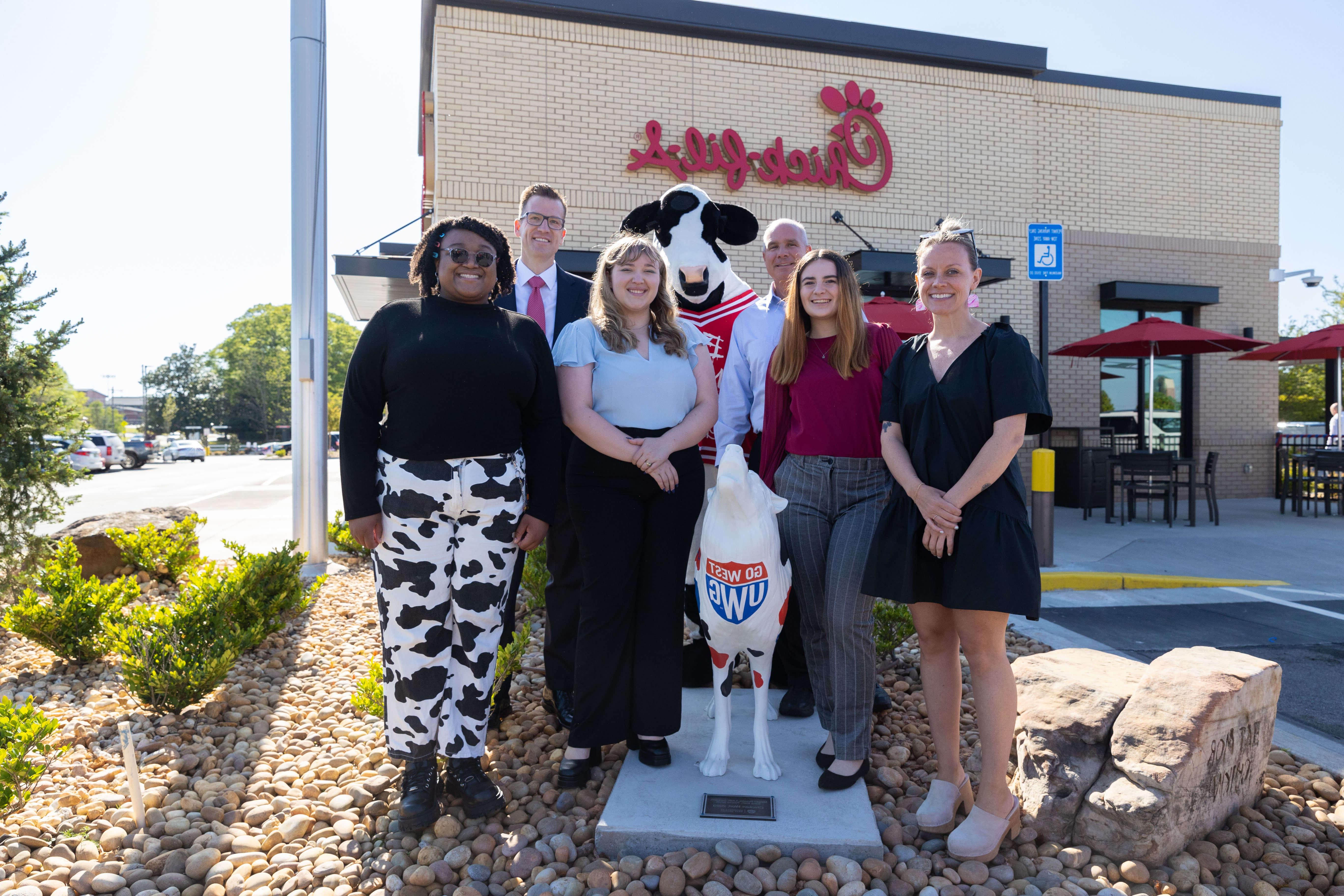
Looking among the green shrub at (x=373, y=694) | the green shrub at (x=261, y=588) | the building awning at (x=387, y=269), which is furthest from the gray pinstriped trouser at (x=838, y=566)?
the building awning at (x=387, y=269)

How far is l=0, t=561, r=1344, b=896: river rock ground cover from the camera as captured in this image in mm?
2273

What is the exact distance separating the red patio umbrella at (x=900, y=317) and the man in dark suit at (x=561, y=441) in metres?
4.88

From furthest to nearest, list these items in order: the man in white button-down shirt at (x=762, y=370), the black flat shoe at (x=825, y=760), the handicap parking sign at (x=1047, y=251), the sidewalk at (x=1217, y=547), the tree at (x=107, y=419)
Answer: the tree at (x=107, y=419)
the sidewalk at (x=1217, y=547)
the handicap parking sign at (x=1047, y=251)
the man in white button-down shirt at (x=762, y=370)
the black flat shoe at (x=825, y=760)

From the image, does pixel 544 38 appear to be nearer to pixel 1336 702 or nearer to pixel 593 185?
pixel 593 185

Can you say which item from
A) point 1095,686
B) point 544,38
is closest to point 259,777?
point 1095,686

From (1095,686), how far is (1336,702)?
2047mm

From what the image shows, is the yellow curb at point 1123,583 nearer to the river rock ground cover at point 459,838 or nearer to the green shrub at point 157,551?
the river rock ground cover at point 459,838

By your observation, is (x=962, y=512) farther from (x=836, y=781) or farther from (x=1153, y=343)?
(x=1153, y=343)

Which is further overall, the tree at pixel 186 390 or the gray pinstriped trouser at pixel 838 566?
the tree at pixel 186 390

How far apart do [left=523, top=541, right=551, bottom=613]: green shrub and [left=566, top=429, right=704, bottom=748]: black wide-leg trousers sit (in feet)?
5.08

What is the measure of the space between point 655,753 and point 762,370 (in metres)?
1.55

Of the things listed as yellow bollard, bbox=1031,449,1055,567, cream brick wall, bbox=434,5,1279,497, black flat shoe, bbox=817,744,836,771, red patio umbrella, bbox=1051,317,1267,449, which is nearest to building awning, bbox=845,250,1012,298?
cream brick wall, bbox=434,5,1279,497

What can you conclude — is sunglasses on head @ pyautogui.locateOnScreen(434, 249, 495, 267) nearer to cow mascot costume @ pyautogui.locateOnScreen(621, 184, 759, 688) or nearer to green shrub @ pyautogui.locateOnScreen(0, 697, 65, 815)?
cow mascot costume @ pyautogui.locateOnScreen(621, 184, 759, 688)

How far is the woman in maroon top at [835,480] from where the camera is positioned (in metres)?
2.66
